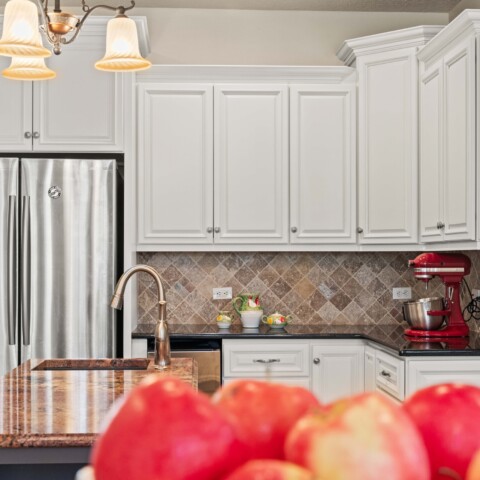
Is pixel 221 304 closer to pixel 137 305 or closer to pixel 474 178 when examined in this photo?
pixel 137 305

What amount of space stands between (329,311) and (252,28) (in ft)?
6.01

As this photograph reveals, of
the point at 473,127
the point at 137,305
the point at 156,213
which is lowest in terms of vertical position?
the point at 137,305

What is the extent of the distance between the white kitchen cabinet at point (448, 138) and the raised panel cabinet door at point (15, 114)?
2138 millimetres

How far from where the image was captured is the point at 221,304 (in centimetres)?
451

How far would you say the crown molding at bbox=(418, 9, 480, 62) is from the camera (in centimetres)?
330

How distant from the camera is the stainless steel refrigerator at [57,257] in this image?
3801 mm

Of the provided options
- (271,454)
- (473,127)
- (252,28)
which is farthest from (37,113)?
(271,454)

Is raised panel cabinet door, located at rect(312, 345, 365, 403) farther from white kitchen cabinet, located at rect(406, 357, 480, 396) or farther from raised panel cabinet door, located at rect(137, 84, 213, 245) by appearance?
raised panel cabinet door, located at rect(137, 84, 213, 245)

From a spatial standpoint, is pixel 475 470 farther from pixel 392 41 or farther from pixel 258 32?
pixel 258 32

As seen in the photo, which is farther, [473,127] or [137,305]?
[137,305]

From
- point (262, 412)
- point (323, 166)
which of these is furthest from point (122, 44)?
point (323, 166)

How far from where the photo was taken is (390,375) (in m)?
3.52

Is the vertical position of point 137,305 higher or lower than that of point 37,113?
lower

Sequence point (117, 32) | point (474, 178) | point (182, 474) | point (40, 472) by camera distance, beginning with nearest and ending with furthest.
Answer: point (182, 474)
point (40, 472)
point (117, 32)
point (474, 178)
